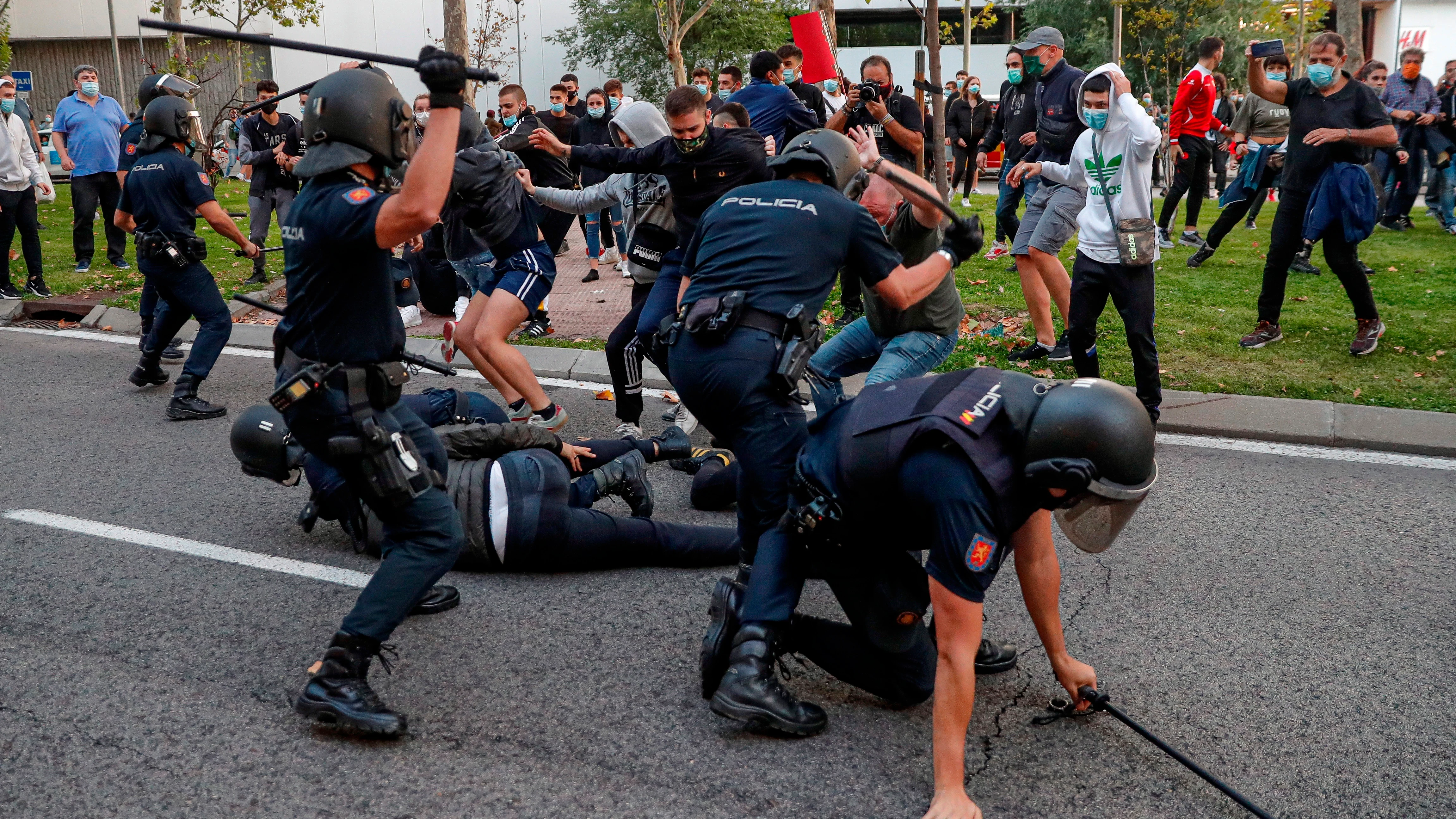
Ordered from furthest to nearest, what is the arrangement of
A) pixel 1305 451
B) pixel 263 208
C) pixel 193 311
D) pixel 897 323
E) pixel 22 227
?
pixel 263 208 < pixel 22 227 < pixel 193 311 < pixel 1305 451 < pixel 897 323

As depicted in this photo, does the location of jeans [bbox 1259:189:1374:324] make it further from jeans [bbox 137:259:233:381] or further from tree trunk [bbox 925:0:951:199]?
jeans [bbox 137:259:233:381]

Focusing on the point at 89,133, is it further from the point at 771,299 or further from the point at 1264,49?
the point at 1264,49

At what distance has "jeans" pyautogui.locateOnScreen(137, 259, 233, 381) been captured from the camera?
7160 mm

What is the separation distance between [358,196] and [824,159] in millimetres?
1531

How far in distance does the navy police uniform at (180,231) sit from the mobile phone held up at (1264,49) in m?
6.21

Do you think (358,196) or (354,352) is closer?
(358,196)

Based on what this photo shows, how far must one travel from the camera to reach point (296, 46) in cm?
351

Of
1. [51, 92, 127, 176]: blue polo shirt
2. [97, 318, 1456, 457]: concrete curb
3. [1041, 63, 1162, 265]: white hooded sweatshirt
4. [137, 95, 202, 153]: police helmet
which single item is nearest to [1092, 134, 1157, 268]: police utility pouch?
[1041, 63, 1162, 265]: white hooded sweatshirt

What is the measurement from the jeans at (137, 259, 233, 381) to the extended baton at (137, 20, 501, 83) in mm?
3744

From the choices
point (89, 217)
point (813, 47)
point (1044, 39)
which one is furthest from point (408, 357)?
point (89, 217)

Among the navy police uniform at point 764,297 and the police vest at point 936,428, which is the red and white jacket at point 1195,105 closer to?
the navy police uniform at point 764,297

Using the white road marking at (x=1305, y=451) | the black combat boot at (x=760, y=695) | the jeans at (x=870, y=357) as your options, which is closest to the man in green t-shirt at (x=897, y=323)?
the jeans at (x=870, y=357)

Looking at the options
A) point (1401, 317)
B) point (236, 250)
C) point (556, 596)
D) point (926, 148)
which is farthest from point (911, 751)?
point (926, 148)

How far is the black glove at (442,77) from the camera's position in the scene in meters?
3.08
